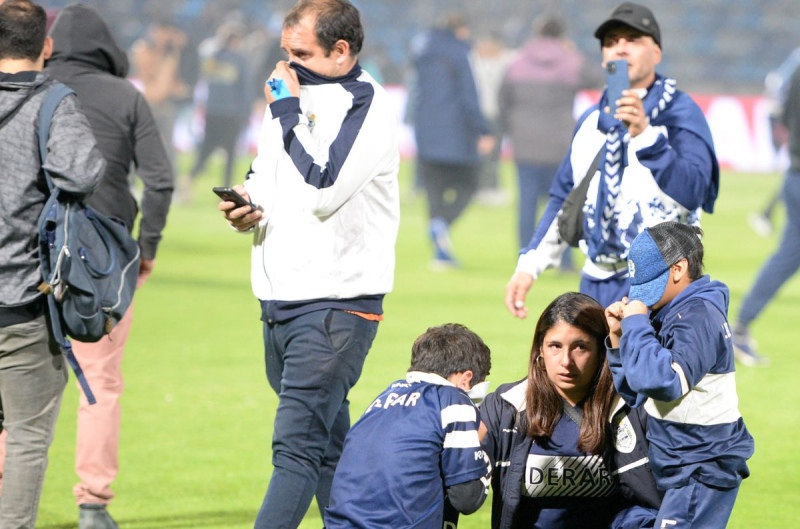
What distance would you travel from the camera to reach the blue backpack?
4.20m

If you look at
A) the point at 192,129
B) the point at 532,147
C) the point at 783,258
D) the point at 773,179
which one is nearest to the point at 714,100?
the point at 773,179

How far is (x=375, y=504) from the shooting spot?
3.89 metres

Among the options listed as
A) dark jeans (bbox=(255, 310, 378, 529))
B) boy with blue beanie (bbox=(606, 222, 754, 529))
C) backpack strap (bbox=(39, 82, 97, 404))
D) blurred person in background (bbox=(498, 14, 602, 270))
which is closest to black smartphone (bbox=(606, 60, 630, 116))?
boy with blue beanie (bbox=(606, 222, 754, 529))

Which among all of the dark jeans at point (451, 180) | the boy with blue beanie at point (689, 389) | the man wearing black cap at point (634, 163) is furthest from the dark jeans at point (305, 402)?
the dark jeans at point (451, 180)

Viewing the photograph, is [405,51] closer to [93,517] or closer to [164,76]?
[164,76]

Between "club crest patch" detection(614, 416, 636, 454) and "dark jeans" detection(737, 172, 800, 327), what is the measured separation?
4613 millimetres

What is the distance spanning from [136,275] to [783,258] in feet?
17.6

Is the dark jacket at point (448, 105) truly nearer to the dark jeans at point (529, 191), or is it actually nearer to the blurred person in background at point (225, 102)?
the dark jeans at point (529, 191)

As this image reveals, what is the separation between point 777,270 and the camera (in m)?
8.80

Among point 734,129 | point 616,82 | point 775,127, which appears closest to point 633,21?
point 616,82

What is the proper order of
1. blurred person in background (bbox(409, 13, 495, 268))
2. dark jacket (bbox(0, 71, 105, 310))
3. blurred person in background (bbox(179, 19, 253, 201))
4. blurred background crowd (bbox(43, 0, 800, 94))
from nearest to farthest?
dark jacket (bbox(0, 71, 105, 310)), blurred person in background (bbox(409, 13, 495, 268)), blurred person in background (bbox(179, 19, 253, 201)), blurred background crowd (bbox(43, 0, 800, 94))

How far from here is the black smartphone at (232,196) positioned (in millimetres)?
4004

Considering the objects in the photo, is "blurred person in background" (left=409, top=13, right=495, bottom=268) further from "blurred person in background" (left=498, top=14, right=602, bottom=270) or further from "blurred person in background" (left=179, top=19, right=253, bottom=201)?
"blurred person in background" (left=179, top=19, right=253, bottom=201)

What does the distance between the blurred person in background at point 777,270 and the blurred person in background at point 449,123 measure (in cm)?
460
